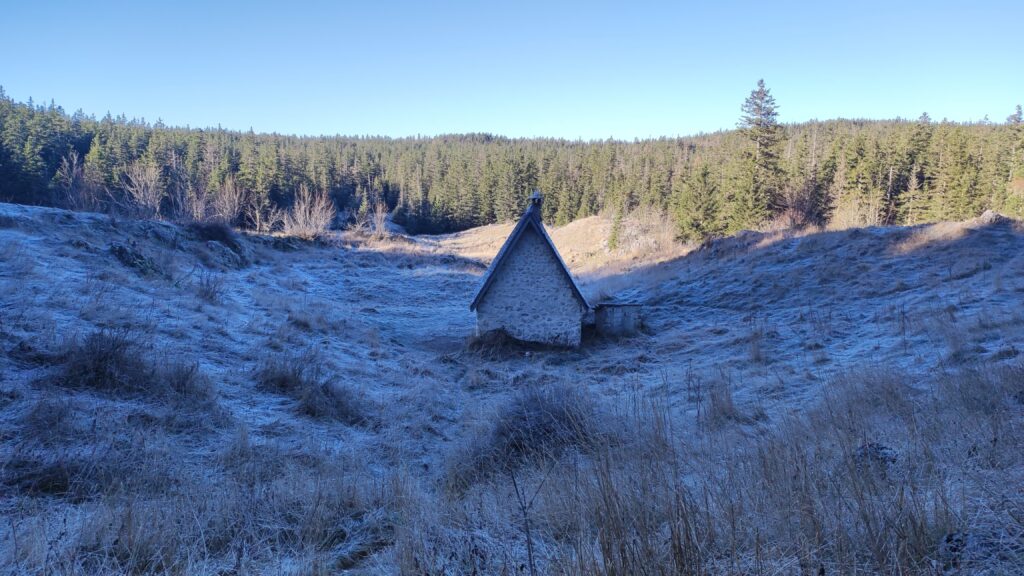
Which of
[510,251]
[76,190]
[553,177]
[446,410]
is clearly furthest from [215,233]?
[553,177]

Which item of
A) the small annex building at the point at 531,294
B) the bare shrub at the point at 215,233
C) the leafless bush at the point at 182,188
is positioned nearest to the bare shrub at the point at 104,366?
the small annex building at the point at 531,294

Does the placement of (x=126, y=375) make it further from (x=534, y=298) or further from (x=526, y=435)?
(x=534, y=298)

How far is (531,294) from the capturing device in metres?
17.9

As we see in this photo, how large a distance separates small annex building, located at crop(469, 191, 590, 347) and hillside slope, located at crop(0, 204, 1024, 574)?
879mm

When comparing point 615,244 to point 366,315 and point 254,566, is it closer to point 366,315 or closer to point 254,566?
point 366,315

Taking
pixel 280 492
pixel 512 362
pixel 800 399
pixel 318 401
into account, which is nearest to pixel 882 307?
pixel 800 399

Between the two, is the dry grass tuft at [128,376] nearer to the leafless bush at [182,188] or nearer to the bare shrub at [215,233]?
the bare shrub at [215,233]

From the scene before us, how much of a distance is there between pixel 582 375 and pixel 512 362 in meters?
2.77

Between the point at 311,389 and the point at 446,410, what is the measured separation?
8.79 ft

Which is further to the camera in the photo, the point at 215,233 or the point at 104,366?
the point at 215,233

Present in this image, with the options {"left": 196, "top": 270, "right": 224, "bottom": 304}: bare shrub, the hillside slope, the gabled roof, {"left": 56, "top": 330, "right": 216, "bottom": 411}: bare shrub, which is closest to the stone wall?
the gabled roof

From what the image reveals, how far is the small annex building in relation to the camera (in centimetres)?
1772

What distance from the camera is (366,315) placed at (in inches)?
856

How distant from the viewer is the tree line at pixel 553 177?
4538 centimetres
